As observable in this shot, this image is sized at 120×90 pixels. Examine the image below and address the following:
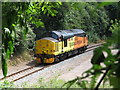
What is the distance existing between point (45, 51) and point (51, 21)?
144 inches

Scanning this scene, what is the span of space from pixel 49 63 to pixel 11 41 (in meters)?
11.1

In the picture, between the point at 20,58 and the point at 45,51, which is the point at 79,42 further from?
the point at 20,58

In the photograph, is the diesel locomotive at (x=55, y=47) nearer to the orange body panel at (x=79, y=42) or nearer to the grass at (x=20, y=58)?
the orange body panel at (x=79, y=42)

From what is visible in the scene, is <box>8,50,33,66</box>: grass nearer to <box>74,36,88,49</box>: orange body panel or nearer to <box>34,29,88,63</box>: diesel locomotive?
<box>34,29,88,63</box>: diesel locomotive

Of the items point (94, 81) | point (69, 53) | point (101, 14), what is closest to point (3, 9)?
point (94, 81)

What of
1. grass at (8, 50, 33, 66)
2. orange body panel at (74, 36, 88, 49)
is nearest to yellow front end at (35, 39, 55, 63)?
grass at (8, 50, 33, 66)

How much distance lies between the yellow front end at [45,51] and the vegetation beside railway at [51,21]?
0.83 meters

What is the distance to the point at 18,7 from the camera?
1.04m

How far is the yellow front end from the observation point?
38.1 feet

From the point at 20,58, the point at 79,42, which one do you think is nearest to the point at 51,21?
the point at 79,42

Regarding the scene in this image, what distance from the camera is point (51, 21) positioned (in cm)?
1502

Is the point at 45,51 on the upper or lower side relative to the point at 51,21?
lower

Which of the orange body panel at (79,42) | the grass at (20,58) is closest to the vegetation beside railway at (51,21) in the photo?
the grass at (20,58)

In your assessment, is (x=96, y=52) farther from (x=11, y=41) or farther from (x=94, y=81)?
(x=11, y=41)
